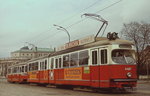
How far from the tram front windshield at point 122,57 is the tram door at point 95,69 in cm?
115

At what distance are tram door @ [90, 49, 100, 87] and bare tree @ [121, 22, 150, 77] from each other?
128ft

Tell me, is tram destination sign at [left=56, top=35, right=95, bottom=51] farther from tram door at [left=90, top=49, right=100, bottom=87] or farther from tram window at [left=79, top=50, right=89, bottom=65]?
tram door at [left=90, top=49, right=100, bottom=87]

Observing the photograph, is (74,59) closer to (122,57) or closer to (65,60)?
(65,60)

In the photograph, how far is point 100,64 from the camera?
56.3 feet

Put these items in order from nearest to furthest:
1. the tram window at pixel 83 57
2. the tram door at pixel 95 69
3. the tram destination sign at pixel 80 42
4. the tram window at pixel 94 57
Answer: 1. the tram door at pixel 95 69
2. the tram window at pixel 94 57
3. the tram window at pixel 83 57
4. the tram destination sign at pixel 80 42

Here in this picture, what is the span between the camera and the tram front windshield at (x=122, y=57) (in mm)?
16764

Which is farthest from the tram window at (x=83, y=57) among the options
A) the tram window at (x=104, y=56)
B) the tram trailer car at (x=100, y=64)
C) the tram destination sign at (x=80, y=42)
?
the tram window at (x=104, y=56)

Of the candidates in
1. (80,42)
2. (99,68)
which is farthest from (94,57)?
(80,42)

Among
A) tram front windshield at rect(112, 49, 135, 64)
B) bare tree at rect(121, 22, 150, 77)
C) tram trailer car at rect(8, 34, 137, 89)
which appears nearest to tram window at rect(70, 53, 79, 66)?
tram trailer car at rect(8, 34, 137, 89)

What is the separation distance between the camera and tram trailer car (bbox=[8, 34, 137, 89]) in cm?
1644

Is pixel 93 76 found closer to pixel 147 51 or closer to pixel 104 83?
pixel 104 83

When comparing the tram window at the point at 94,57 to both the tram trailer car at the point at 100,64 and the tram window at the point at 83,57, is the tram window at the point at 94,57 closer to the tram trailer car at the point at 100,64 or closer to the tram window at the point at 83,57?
the tram trailer car at the point at 100,64

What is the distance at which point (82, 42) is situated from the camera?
20.1m

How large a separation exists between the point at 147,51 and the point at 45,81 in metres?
34.4
